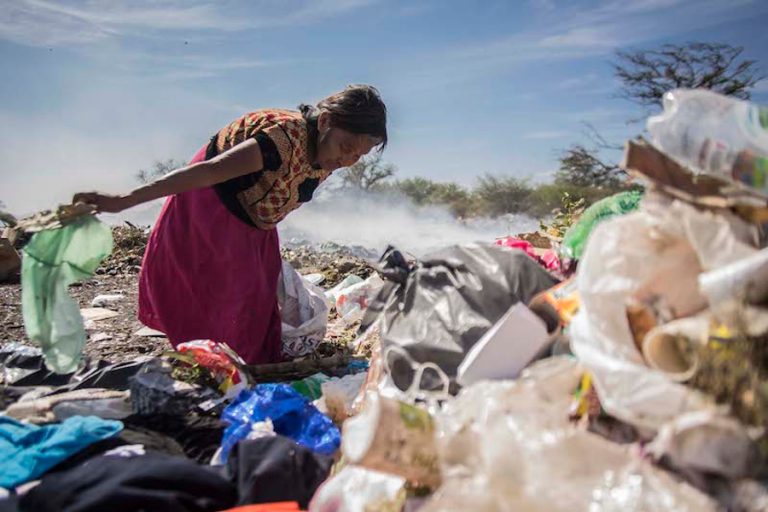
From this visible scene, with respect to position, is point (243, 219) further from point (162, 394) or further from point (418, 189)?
point (418, 189)

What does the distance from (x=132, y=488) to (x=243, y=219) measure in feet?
5.71

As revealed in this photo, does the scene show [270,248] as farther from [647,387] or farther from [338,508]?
[647,387]

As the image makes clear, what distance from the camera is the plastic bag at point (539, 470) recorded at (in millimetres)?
979

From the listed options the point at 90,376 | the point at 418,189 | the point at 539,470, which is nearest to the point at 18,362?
the point at 90,376

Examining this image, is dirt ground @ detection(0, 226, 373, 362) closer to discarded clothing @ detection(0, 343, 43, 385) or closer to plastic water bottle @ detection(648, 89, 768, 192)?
discarded clothing @ detection(0, 343, 43, 385)

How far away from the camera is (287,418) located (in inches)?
79.0

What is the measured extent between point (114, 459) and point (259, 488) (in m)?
0.37

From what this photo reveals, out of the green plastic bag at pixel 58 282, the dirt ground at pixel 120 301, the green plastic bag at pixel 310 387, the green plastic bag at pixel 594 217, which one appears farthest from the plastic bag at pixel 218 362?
the green plastic bag at pixel 594 217

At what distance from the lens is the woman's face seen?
9.20 ft

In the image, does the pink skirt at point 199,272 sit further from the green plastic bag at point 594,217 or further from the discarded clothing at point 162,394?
the green plastic bag at point 594,217

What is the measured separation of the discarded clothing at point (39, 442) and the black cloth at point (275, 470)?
1.33 ft

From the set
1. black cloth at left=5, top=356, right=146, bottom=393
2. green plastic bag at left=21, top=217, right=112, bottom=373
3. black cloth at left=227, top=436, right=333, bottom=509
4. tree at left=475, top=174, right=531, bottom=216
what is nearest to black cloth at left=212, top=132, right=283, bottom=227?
green plastic bag at left=21, top=217, right=112, bottom=373

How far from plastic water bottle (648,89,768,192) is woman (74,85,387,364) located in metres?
1.60

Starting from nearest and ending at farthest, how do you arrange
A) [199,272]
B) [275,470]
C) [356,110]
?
[275,470] → [356,110] → [199,272]
